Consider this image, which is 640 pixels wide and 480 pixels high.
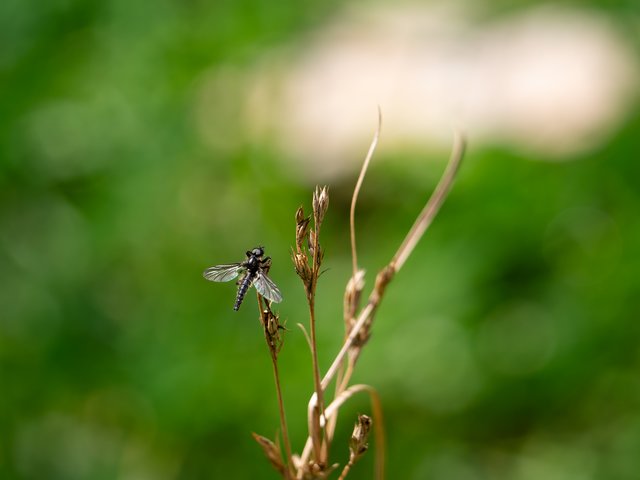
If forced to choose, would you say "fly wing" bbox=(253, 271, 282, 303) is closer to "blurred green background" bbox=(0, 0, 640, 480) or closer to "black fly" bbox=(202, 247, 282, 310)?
"black fly" bbox=(202, 247, 282, 310)

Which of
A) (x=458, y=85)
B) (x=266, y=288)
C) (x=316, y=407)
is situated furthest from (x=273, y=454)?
(x=458, y=85)

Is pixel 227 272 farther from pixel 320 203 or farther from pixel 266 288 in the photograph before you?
pixel 320 203

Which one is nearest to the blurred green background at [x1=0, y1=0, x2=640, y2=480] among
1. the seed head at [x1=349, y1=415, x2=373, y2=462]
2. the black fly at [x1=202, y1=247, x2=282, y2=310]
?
the black fly at [x1=202, y1=247, x2=282, y2=310]

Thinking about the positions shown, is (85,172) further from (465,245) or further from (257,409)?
(465,245)

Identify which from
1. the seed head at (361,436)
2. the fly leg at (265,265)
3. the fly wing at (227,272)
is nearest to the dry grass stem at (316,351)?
the seed head at (361,436)

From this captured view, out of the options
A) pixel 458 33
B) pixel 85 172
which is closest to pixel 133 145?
pixel 85 172

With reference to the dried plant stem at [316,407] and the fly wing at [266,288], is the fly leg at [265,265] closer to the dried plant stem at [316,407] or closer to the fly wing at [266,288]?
the fly wing at [266,288]
